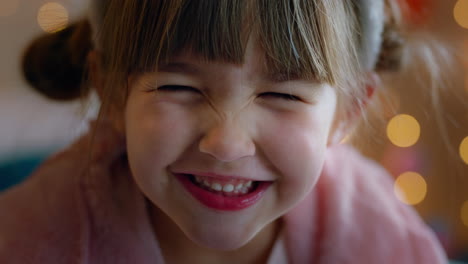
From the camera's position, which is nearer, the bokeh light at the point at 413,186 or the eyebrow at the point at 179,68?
the eyebrow at the point at 179,68

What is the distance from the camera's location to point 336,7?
562 millimetres

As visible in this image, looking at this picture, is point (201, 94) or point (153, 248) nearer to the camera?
point (201, 94)

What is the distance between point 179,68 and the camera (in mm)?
527

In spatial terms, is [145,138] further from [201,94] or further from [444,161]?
[444,161]

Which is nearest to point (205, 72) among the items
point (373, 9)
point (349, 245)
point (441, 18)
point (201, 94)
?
point (201, 94)

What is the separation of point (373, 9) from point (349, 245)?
0.36m

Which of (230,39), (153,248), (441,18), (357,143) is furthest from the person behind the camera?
(441,18)

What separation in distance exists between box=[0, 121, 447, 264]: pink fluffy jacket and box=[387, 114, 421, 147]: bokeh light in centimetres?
63

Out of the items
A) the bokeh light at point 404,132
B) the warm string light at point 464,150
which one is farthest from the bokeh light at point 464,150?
the bokeh light at point 404,132

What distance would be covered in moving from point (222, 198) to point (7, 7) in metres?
0.63

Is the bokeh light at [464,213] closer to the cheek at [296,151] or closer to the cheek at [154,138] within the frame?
the cheek at [296,151]

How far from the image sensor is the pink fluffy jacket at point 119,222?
27.8 inches

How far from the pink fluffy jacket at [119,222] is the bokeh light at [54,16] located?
0.19 metres

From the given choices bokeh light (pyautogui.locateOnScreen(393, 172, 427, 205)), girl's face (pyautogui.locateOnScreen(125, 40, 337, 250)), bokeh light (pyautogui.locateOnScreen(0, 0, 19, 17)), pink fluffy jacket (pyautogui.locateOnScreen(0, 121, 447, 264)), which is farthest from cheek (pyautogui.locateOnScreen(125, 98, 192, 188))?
bokeh light (pyautogui.locateOnScreen(393, 172, 427, 205))
